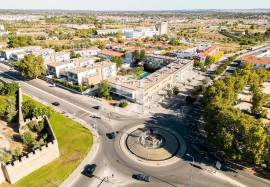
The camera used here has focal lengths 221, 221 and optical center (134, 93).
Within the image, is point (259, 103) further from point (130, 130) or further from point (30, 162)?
point (30, 162)

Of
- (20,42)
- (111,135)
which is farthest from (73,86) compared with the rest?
(20,42)

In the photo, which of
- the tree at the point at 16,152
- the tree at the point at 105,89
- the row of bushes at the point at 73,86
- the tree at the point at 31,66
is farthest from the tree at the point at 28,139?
the tree at the point at 31,66

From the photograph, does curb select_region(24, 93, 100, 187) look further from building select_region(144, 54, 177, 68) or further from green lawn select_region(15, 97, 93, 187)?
building select_region(144, 54, 177, 68)

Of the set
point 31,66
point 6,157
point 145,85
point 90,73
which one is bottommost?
point 6,157

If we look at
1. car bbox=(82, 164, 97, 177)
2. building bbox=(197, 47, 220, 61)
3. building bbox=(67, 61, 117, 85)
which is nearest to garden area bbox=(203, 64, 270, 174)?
car bbox=(82, 164, 97, 177)

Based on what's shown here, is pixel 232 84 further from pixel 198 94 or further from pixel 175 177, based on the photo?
pixel 175 177

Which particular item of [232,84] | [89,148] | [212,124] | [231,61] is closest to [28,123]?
[89,148]

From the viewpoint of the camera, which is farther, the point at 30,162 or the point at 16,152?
the point at 16,152
